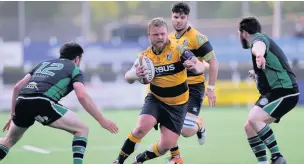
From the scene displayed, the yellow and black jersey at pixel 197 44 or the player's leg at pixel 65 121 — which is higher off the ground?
the yellow and black jersey at pixel 197 44

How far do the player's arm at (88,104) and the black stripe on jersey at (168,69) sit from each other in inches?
39.2

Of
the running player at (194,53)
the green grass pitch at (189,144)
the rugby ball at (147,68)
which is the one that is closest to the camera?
the rugby ball at (147,68)

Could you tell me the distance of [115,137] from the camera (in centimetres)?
1412

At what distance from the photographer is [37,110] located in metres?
8.52

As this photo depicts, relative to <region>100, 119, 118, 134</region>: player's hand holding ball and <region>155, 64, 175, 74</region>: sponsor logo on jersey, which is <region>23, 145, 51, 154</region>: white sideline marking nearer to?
<region>155, 64, 175, 74</region>: sponsor logo on jersey

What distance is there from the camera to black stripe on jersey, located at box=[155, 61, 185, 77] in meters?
9.07

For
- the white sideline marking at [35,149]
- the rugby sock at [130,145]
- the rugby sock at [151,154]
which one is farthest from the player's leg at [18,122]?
the white sideline marking at [35,149]

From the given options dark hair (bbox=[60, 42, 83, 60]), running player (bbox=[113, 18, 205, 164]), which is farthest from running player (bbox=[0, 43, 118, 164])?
running player (bbox=[113, 18, 205, 164])

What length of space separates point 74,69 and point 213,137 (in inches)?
232

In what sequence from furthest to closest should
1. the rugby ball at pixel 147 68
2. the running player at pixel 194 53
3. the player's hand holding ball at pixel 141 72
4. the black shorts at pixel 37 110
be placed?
the running player at pixel 194 53
the rugby ball at pixel 147 68
the player's hand holding ball at pixel 141 72
the black shorts at pixel 37 110

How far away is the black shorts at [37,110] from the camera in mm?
8516

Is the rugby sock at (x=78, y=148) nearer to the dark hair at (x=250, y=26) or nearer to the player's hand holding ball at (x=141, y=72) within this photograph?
the player's hand holding ball at (x=141, y=72)

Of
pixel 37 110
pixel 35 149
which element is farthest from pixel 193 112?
pixel 35 149

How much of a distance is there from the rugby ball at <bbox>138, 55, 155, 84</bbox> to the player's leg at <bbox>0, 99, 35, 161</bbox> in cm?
133
